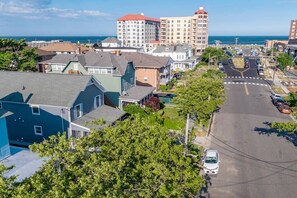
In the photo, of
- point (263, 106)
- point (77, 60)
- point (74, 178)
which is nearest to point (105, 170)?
point (74, 178)

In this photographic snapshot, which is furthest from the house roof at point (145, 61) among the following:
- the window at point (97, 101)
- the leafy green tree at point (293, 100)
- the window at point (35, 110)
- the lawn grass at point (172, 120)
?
the window at point (35, 110)

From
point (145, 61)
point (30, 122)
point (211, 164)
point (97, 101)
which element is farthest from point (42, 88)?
point (145, 61)

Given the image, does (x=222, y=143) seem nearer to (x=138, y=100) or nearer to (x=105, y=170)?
(x=138, y=100)

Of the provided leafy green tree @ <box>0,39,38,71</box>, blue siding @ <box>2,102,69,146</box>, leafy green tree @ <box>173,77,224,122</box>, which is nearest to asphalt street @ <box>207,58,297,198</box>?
leafy green tree @ <box>173,77,224,122</box>

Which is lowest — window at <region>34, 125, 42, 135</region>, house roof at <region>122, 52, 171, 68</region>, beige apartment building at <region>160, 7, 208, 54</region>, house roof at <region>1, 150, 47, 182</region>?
house roof at <region>1, 150, 47, 182</region>

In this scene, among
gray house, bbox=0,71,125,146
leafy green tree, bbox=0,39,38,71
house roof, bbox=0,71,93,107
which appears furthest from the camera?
leafy green tree, bbox=0,39,38,71

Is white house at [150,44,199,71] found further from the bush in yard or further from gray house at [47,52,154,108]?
the bush in yard

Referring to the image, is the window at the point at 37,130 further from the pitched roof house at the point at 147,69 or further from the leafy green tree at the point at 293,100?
the leafy green tree at the point at 293,100
